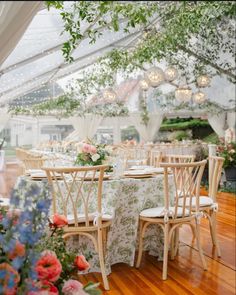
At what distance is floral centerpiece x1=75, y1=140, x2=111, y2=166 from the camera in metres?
4.09

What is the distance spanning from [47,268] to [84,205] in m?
2.35

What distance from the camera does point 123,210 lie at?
3.75 metres

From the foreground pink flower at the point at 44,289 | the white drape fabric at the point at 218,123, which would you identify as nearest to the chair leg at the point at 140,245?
A: the foreground pink flower at the point at 44,289

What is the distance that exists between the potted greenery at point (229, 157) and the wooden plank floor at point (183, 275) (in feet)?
14.0

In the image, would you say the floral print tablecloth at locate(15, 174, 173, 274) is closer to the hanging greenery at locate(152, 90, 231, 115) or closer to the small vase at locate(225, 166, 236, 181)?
the small vase at locate(225, 166, 236, 181)

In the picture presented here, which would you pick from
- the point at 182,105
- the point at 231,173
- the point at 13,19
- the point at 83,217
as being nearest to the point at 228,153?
the point at 231,173

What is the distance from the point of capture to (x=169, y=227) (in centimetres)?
378

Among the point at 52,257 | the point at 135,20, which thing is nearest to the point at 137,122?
the point at 135,20

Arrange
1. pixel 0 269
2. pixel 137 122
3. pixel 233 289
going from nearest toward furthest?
pixel 0 269 → pixel 233 289 → pixel 137 122

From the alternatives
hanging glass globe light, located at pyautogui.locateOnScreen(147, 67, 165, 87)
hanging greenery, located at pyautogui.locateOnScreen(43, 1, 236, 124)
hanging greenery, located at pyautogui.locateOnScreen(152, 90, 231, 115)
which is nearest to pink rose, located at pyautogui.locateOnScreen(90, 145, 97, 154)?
hanging greenery, located at pyautogui.locateOnScreen(43, 1, 236, 124)

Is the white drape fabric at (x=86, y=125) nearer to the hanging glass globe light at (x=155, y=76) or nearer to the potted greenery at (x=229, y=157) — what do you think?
the potted greenery at (x=229, y=157)

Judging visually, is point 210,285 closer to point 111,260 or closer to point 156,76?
point 111,260

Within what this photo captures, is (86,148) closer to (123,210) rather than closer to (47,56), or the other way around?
(123,210)

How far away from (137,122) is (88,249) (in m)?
10.6
